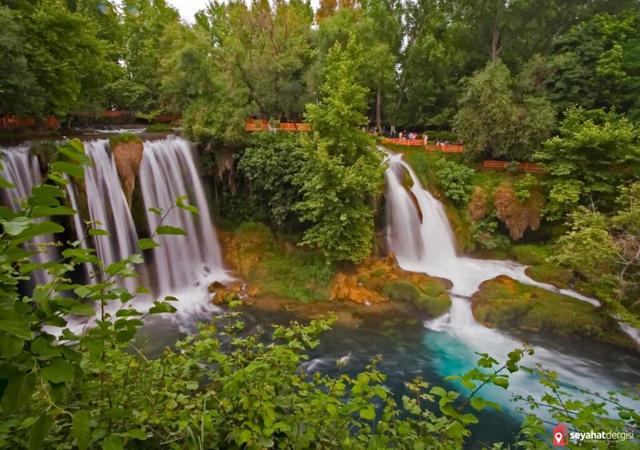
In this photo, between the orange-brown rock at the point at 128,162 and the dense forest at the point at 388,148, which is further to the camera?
the orange-brown rock at the point at 128,162

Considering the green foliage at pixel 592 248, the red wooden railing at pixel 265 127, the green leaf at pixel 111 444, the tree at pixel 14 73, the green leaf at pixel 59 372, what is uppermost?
the tree at pixel 14 73

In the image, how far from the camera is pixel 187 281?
46.8ft

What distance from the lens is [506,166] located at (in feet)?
57.4

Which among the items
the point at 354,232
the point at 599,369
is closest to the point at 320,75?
the point at 354,232

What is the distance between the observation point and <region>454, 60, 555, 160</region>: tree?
16.5 metres

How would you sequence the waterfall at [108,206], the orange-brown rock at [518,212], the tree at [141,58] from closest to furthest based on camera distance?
1. the waterfall at [108,206]
2. the orange-brown rock at [518,212]
3. the tree at [141,58]

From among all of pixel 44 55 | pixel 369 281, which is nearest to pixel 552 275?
pixel 369 281

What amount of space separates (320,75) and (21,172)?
1291 cm

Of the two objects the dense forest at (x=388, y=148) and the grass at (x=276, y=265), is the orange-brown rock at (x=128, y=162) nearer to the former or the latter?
the dense forest at (x=388, y=148)

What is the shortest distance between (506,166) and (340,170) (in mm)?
9693

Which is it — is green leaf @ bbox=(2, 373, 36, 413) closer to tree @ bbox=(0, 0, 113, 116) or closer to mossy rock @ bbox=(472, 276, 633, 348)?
mossy rock @ bbox=(472, 276, 633, 348)

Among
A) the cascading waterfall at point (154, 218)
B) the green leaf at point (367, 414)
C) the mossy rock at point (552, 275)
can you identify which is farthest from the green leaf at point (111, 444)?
the mossy rock at point (552, 275)

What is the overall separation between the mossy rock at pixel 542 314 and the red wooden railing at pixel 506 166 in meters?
6.94

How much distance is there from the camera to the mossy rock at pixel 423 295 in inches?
488
